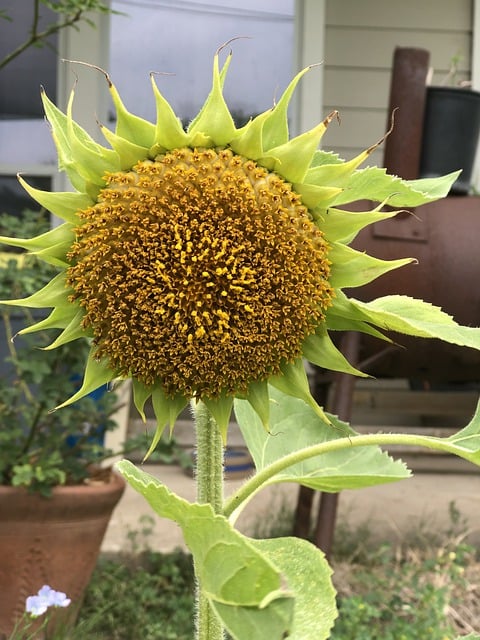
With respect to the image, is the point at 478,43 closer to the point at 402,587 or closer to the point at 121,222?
the point at 402,587

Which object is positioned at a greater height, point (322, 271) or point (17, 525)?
point (322, 271)

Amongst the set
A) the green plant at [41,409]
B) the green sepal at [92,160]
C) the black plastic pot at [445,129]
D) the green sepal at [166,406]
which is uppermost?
the black plastic pot at [445,129]

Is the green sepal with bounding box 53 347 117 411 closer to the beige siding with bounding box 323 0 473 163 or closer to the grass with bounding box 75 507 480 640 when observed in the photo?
the grass with bounding box 75 507 480 640

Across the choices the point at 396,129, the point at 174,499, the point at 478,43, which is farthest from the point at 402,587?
the point at 478,43

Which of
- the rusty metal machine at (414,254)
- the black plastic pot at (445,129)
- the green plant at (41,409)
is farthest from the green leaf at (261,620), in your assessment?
the black plastic pot at (445,129)

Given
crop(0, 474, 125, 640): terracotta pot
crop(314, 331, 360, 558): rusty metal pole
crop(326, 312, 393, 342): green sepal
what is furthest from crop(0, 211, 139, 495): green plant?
crop(326, 312, 393, 342): green sepal

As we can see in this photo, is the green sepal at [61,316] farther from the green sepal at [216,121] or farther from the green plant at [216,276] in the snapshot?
the green sepal at [216,121]

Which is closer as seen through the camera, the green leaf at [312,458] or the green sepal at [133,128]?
the green sepal at [133,128]

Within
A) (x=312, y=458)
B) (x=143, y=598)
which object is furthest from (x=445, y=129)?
(x=312, y=458)
